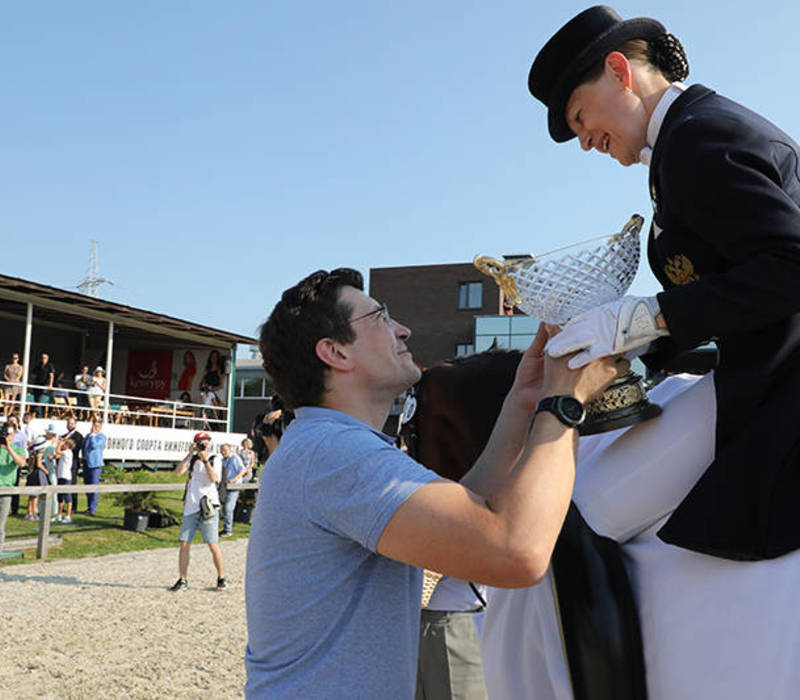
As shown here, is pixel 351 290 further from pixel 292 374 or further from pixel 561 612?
pixel 561 612

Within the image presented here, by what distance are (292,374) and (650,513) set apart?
102 cm

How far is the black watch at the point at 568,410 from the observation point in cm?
174

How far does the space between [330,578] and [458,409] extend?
144cm

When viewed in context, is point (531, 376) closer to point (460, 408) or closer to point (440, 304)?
point (460, 408)

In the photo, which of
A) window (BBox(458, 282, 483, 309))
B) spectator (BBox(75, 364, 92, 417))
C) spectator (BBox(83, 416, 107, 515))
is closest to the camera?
spectator (BBox(83, 416, 107, 515))

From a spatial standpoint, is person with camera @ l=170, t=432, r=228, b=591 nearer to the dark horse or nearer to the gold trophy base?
the dark horse

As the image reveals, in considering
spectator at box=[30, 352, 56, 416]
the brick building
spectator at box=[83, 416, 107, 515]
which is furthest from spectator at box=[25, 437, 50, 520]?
the brick building

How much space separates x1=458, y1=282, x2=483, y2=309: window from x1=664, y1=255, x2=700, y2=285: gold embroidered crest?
39907 millimetres

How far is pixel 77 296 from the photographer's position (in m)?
23.1

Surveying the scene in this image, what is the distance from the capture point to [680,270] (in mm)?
1911

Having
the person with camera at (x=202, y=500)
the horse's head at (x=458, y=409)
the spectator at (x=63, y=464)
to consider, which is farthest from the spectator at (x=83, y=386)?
the horse's head at (x=458, y=409)

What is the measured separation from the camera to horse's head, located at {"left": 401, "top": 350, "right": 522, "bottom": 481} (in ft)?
10.4

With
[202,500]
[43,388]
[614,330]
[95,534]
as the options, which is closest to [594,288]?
[614,330]

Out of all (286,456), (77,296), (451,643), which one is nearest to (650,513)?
(286,456)
